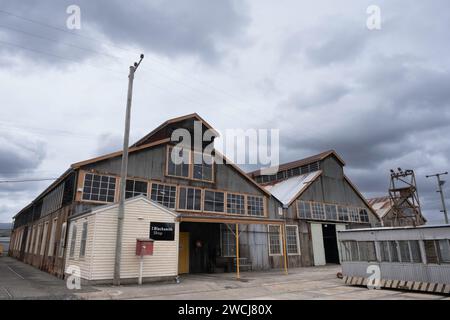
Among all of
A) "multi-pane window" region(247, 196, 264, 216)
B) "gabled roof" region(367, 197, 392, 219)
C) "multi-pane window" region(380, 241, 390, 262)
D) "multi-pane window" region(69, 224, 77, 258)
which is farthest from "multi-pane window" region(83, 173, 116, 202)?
"gabled roof" region(367, 197, 392, 219)

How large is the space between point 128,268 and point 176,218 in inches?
125

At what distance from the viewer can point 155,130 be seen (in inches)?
755

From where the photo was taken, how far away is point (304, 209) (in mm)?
26250

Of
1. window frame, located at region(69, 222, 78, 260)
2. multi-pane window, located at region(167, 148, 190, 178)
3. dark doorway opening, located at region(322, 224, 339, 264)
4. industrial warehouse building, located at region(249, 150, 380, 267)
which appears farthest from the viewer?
dark doorway opening, located at region(322, 224, 339, 264)

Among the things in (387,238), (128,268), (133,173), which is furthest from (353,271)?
(133,173)

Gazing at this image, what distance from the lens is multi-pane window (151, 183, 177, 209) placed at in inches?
720

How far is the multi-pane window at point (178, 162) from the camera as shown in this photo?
19.2 metres

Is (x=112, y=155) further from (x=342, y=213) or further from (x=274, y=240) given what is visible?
(x=342, y=213)

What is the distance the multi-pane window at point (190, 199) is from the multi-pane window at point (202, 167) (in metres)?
0.98

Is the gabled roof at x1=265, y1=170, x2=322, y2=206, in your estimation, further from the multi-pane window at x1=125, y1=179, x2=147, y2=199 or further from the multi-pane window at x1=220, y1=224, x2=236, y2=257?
the multi-pane window at x1=125, y1=179, x2=147, y2=199

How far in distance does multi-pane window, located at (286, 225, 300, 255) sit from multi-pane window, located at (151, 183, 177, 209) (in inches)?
405

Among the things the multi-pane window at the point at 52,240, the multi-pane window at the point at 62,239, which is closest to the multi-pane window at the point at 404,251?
the multi-pane window at the point at 62,239

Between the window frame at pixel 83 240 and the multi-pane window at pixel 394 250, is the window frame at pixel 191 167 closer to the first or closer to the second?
the window frame at pixel 83 240
